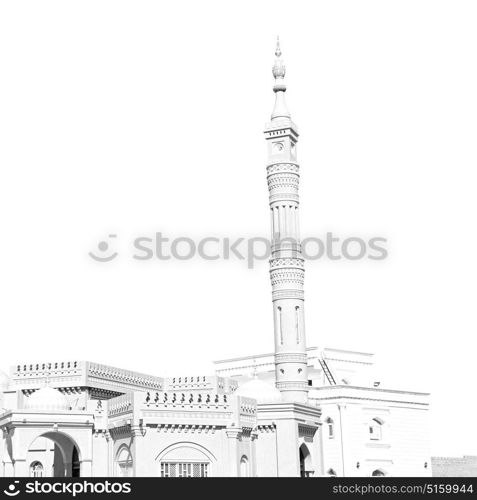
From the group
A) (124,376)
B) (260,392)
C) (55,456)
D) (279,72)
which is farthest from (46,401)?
(279,72)

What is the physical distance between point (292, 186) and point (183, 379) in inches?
435

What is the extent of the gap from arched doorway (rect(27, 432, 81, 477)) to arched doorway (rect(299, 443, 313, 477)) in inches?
372

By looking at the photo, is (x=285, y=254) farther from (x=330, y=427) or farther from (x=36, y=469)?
(x=36, y=469)

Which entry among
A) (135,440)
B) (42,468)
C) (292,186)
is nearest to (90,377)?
(42,468)

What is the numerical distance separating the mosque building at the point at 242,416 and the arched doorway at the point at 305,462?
0.05 metres

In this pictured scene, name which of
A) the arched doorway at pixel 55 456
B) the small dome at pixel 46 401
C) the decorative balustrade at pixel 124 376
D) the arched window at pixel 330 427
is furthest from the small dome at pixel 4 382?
the arched window at pixel 330 427

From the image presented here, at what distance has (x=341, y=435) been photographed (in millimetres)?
49938

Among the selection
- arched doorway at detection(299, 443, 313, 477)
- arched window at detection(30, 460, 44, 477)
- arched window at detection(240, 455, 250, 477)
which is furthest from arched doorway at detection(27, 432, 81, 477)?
arched doorway at detection(299, 443, 313, 477)

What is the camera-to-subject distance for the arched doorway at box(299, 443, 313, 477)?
3959 centimetres

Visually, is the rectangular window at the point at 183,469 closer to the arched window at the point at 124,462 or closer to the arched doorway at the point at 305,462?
the arched window at the point at 124,462

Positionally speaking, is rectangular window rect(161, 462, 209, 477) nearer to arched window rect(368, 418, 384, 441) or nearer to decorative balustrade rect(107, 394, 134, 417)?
decorative balustrade rect(107, 394, 134, 417)

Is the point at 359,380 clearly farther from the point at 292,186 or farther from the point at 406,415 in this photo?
the point at 292,186

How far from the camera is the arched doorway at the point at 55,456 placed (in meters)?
36.7
